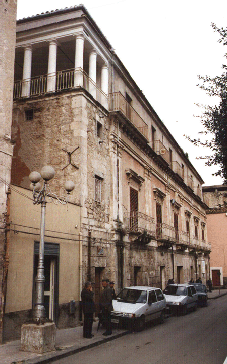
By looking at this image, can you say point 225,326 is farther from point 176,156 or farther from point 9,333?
point 176,156

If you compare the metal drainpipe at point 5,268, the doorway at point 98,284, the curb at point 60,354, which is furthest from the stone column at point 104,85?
the curb at point 60,354

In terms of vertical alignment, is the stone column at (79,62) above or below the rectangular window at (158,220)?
above

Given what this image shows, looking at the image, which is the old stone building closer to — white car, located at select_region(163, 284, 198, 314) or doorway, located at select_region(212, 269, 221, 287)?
white car, located at select_region(163, 284, 198, 314)

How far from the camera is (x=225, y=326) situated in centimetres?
1302

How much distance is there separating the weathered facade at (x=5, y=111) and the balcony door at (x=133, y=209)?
917 centimetres

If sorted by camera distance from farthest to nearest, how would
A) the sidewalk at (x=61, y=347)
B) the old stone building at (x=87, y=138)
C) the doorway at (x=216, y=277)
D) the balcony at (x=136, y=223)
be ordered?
the doorway at (x=216, y=277)
the balcony at (x=136, y=223)
the old stone building at (x=87, y=138)
the sidewalk at (x=61, y=347)

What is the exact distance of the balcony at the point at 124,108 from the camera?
1747cm

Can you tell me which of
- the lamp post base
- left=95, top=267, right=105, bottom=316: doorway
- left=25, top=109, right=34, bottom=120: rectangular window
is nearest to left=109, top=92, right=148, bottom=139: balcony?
left=25, top=109, right=34, bottom=120: rectangular window

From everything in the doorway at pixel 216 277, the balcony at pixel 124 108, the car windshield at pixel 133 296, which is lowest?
the doorway at pixel 216 277

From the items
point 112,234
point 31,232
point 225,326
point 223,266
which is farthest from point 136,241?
point 223,266

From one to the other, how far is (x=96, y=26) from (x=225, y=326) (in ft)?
43.8

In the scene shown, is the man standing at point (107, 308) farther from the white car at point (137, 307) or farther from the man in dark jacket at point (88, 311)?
the white car at point (137, 307)

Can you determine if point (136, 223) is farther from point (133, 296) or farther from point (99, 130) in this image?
point (133, 296)

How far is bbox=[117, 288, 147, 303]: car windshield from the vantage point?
1293 centimetres
